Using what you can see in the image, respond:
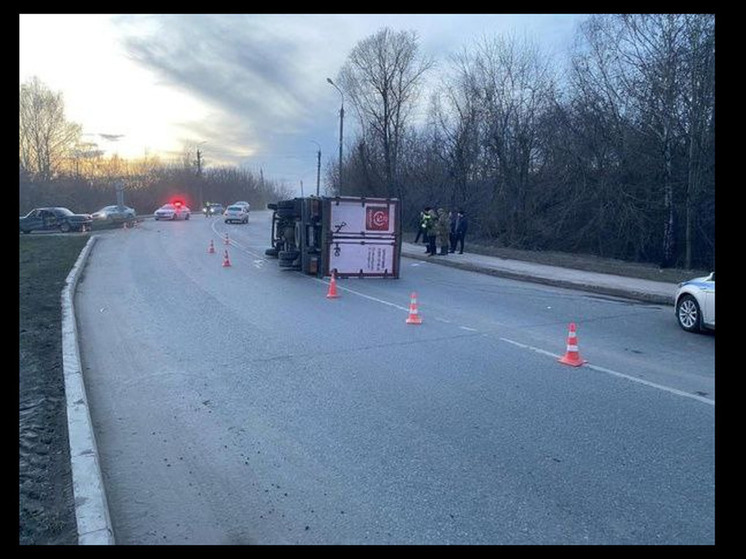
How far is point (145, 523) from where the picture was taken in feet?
11.4

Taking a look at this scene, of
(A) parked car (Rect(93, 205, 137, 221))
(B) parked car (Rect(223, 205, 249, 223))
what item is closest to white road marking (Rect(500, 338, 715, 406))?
(B) parked car (Rect(223, 205, 249, 223))

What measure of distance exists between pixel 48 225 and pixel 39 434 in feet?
121

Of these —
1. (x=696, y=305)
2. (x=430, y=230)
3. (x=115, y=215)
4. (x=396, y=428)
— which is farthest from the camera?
(x=115, y=215)

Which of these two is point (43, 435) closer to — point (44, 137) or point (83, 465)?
point (83, 465)

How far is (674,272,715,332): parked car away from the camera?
30.5ft

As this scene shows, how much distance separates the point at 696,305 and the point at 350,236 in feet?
28.9

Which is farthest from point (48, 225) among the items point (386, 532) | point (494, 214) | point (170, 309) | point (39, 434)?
point (386, 532)

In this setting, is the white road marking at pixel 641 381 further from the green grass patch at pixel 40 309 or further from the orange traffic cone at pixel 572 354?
the green grass patch at pixel 40 309

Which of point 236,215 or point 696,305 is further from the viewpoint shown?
point 236,215

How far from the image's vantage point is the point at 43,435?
466cm

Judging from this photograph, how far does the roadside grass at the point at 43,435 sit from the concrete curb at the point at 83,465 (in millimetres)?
64

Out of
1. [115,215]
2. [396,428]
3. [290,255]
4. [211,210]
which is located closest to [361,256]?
[290,255]

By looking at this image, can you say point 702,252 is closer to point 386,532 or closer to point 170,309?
point 170,309

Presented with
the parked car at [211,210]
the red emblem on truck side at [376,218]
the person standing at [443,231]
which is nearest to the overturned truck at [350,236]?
the red emblem on truck side at [376,218]
